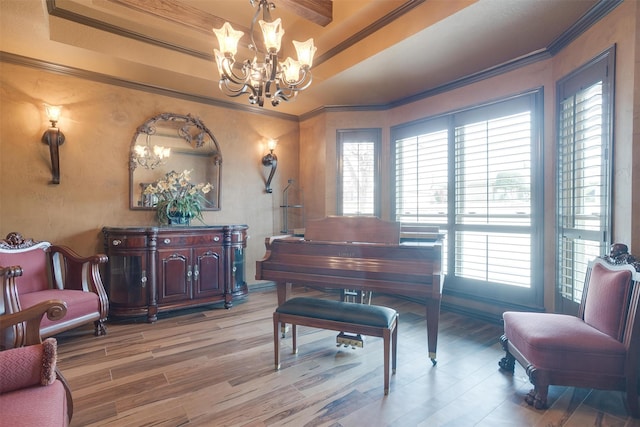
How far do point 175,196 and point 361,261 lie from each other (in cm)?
262

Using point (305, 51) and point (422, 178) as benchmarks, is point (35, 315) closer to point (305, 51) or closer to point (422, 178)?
point (305, 51)

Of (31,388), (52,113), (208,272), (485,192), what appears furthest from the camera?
(208,272)

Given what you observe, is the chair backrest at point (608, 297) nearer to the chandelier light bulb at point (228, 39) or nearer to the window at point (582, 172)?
the window at point (582, 172)

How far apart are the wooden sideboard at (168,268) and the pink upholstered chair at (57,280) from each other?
313 mm

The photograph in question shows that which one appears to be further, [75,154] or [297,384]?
[75,154]

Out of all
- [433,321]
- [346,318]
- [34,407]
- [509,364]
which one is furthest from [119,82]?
[509,364]

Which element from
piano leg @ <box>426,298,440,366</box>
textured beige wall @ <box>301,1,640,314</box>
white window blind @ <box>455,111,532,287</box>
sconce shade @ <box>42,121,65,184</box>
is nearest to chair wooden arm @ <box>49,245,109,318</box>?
sconce shade @ <box>42,121,65,184</box>

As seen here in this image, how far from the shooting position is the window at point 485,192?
309 cm

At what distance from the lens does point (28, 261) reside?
2.86 meters

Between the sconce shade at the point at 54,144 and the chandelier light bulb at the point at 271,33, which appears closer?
the chandelier light bulb at the point at 271,33

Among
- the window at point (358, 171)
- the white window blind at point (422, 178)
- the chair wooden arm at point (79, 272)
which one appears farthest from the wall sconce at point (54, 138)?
the white window blind at point (422, 178)

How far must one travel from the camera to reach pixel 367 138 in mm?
4570

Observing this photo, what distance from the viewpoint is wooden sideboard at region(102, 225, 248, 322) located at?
3.30m

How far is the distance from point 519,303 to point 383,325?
199cm
